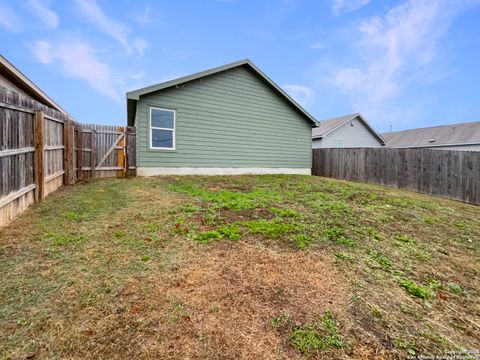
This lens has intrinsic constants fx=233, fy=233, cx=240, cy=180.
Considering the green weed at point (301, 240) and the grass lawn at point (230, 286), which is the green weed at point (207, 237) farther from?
the green weed at point (301, 240)

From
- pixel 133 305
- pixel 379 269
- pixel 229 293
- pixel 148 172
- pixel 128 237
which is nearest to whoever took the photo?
pixel 133 305

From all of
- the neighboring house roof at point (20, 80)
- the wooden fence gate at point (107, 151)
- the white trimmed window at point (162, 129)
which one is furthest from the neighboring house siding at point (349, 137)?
the neighboring house roof at point (20, 80)

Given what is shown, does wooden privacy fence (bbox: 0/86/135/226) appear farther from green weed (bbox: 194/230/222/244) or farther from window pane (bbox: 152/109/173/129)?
green weed (bbox: 194/230/222/244)

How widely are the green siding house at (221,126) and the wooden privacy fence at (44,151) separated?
118 cm

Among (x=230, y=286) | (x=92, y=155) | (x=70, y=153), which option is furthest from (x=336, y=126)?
(x=230, y=286)

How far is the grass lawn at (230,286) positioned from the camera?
162 centimetres

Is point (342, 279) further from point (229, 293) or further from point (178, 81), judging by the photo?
point (178, 81)

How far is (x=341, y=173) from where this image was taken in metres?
13.4

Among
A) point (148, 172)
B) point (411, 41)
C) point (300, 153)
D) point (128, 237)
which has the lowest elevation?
point (128, 237)

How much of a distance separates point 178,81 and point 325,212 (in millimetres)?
7777

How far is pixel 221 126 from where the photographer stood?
10.7 meters

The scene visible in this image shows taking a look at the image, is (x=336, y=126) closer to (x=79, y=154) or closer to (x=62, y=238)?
(x=79, y=154)

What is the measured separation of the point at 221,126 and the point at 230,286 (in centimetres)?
917

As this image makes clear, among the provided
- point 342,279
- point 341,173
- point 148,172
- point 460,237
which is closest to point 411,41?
point 341,173
